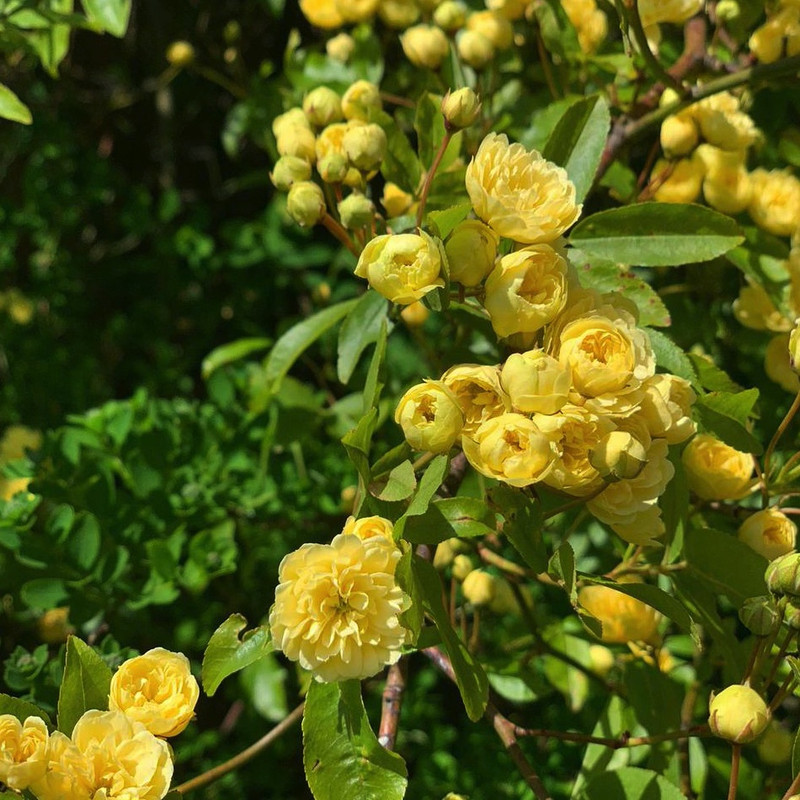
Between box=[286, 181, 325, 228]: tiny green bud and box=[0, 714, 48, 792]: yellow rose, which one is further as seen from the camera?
box=[286, 181, 325, 228]: tiny green bud

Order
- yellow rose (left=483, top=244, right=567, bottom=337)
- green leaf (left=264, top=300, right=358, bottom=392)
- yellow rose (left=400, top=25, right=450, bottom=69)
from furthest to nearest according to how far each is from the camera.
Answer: yellow rose (left=400, top=25, right=450, bottom=69) → green leaf (left=264, top=300, right=358, bottom=392) → yellow rose (left=483, top=244, right=567, bottom=337)

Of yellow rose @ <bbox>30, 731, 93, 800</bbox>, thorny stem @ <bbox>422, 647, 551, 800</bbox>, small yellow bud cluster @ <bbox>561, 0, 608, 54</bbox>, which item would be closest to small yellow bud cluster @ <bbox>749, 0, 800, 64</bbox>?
small yellow bud cluster @ <bbox>561, 0, 608, 54</bbox>

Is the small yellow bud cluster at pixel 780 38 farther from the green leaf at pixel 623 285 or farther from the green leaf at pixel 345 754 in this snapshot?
the green leaf at pixel 345 754

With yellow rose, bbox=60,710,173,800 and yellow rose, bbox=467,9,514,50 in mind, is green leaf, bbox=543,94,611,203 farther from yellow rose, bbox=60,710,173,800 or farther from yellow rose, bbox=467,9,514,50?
yellow rose, bbox=60,710,173,800

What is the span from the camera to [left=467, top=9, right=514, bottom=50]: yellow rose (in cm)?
142

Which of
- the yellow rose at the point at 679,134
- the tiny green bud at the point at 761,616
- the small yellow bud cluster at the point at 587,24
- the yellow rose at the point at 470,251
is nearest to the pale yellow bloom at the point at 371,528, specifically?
the yellow rose at the point at 470,251

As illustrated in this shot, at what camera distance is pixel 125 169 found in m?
2.71

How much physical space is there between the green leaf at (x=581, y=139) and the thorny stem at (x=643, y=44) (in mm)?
85

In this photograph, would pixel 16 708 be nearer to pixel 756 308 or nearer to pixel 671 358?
pixel 671 358

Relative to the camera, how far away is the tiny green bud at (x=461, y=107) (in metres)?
1.02

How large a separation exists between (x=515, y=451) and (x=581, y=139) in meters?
0.46

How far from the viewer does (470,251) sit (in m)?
0.89

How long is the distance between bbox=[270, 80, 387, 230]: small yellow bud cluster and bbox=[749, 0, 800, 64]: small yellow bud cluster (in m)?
0.50

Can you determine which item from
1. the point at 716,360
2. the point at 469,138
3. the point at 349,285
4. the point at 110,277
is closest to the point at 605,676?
the point at 716,360
